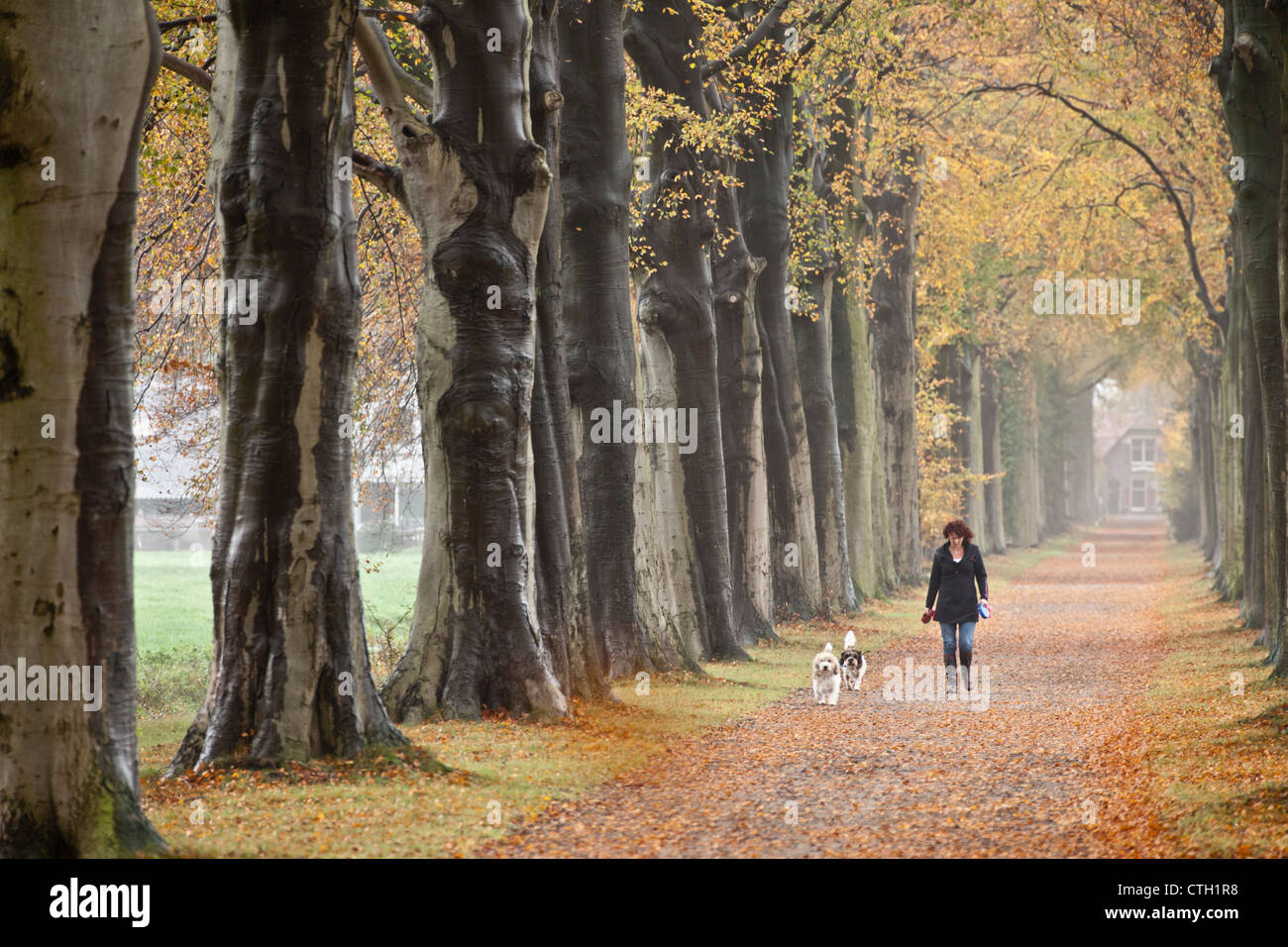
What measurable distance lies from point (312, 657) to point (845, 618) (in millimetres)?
18308

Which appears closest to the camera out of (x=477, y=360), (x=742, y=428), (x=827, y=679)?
(x=477, y=360)

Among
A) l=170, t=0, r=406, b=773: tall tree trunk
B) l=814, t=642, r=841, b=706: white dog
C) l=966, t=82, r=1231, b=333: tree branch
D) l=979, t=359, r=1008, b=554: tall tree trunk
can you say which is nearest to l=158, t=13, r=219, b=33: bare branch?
l=170, t=0, r=406, b=773: tall tree trunk

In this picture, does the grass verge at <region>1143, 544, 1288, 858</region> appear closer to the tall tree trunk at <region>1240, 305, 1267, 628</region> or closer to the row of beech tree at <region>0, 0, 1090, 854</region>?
the tall tree trunk at <region>1240, 305, 1267, 628</region>

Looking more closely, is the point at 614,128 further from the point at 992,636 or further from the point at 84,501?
the point at 992,636

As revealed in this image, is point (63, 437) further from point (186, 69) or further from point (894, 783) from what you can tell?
point (894, 783)

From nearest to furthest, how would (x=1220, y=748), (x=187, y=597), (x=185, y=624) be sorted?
1. (x=1220, y=748)
2. (x=185, y=624)
3. (x=187, y=597)

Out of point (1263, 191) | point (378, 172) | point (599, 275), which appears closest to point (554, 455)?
point (599, 275)

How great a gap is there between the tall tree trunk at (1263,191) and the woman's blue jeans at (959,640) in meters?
3.38

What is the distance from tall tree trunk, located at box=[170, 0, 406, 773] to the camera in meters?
9.97

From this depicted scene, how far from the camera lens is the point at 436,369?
42.9 feet

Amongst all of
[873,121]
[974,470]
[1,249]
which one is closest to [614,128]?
[1,249]

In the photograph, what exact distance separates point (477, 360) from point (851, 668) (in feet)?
22.2

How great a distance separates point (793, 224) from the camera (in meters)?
25.2
